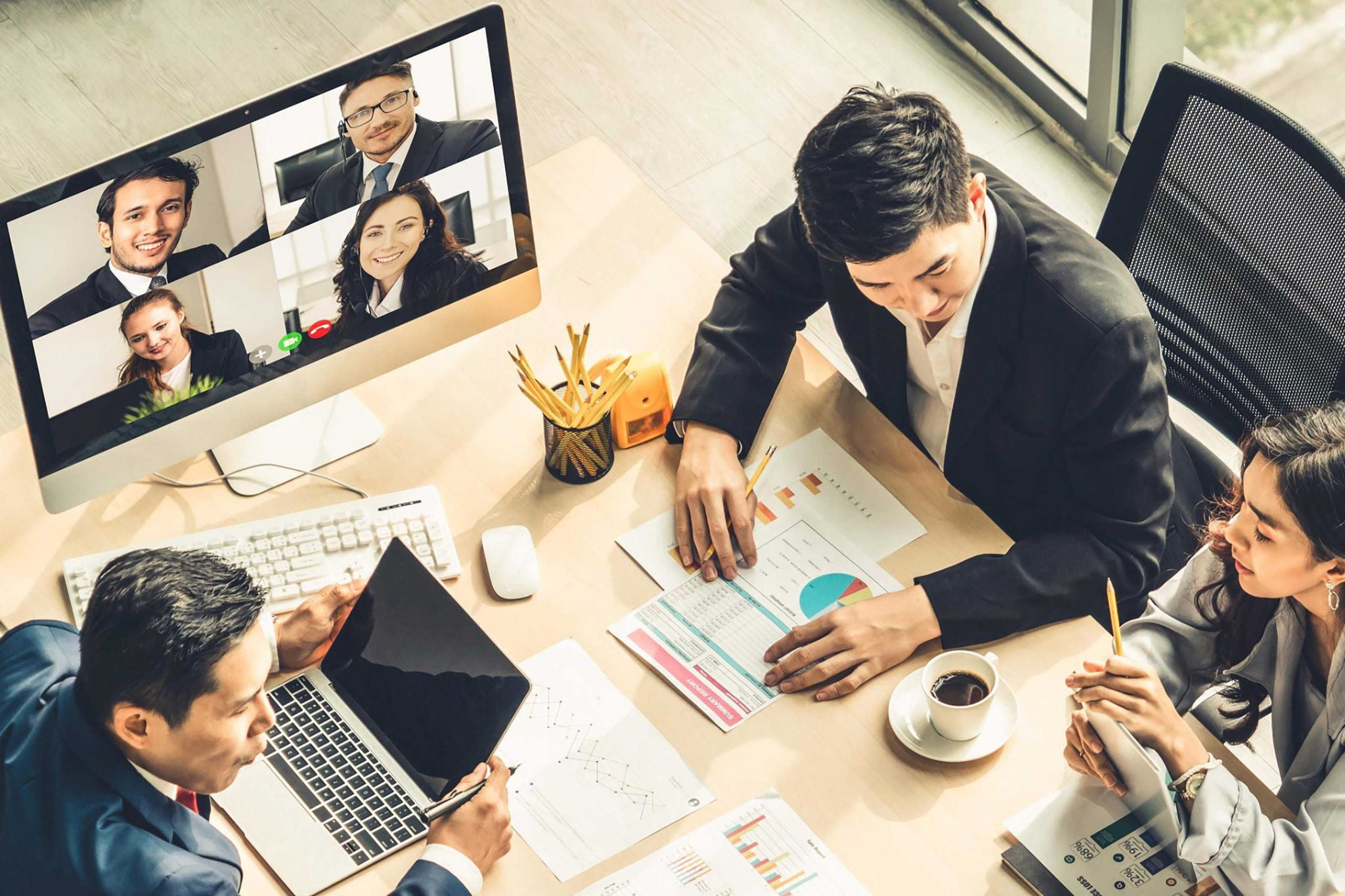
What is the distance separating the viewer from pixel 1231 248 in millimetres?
2053

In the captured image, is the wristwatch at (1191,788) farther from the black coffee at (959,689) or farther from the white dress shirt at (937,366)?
→ the white dress shirt at (937,366)

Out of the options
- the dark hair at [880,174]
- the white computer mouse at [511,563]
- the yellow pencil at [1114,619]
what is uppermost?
the dark hair at [880,174]

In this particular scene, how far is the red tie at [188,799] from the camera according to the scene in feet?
5.31

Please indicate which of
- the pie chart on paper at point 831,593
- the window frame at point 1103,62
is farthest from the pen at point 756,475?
the window frame at point 1103,62

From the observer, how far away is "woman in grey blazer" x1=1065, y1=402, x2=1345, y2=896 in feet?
5.17

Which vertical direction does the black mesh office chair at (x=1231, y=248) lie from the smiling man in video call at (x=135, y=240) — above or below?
below

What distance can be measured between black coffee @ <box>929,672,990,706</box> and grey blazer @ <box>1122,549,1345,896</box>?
0.25 m

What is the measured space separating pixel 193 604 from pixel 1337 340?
144 centimetres

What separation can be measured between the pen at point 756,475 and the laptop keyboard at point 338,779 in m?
0.47

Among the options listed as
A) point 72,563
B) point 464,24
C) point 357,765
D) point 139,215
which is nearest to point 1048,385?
point 464,24

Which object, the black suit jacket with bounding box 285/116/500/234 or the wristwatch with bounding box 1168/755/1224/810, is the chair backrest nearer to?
the wristwatch with bounding box 1168/755/1224/810

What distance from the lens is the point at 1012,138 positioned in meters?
3.62

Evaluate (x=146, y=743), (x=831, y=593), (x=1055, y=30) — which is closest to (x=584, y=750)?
(x=831, y=593)

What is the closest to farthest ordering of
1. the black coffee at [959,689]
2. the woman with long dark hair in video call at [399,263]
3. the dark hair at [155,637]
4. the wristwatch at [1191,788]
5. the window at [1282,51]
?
the dark hair at [155,637] < the wristwatch at [1191,788] < the black coffee at [959,689] < the woman with long dark hair in video call at [399,263] < the window at [1282,51]
